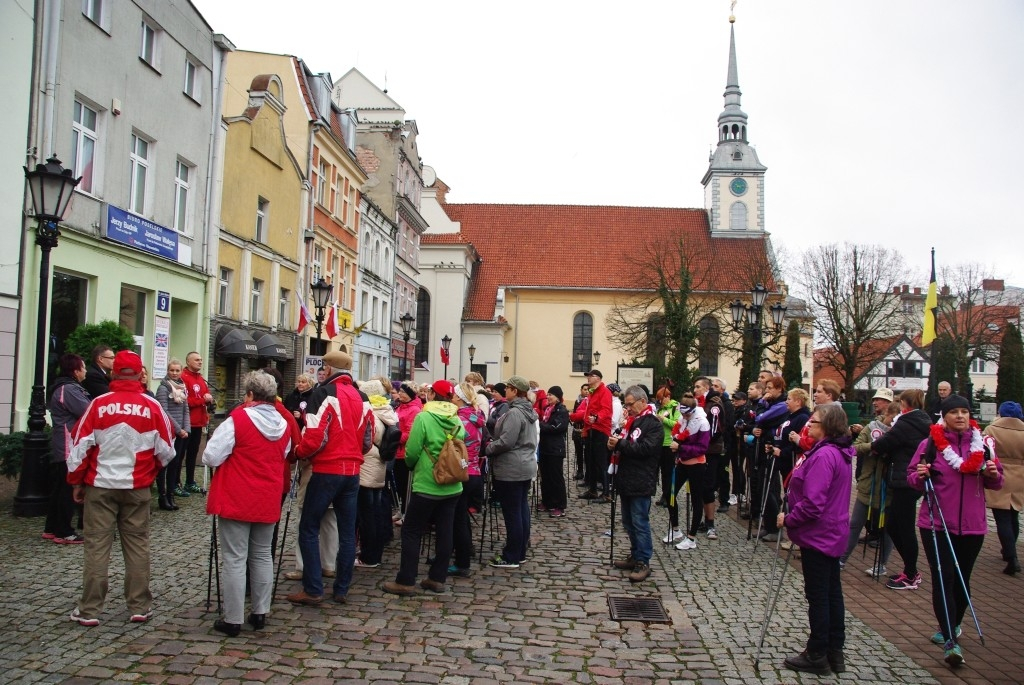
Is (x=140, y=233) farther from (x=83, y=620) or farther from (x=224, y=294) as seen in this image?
(x=83, y=620)

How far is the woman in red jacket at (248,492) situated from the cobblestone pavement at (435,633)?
0.32 m

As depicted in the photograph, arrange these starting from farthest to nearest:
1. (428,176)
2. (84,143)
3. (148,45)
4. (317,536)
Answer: (428,176)
(148,45)
(84,143)
(317,536)

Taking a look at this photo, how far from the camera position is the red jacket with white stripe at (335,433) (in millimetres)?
6625

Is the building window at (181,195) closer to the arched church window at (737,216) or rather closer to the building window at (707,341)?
the building window at (707,341)

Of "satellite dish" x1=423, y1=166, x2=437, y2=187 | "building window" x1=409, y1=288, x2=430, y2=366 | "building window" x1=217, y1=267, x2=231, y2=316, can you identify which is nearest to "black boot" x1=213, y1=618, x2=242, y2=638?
"building window" x1=217, y1=267, x2=231, y2=316

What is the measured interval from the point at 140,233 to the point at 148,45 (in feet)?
13.6

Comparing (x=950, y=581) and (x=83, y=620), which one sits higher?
(x=950, y=581)

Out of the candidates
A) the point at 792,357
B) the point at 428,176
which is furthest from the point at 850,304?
the point at 428,176

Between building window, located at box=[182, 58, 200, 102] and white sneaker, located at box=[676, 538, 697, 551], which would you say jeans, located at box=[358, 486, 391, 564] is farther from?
building window, located at box=[182, 58, 200, 102]

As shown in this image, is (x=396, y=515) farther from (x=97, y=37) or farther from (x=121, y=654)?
(x=97, y=37)

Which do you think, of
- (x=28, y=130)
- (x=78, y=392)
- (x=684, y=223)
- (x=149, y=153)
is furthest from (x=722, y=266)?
(x=78, y=392)

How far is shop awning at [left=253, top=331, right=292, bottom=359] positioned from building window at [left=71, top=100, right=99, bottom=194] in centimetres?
853

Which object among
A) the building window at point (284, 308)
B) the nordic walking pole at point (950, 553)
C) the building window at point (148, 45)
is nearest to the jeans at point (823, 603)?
the nordic walking pole at point (950, 553)

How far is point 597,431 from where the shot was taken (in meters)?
13.5
